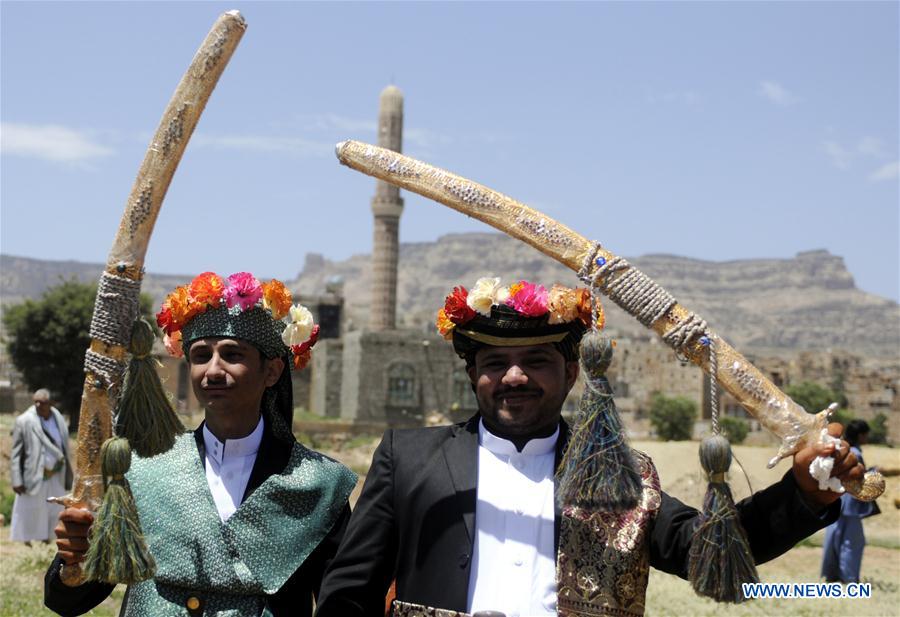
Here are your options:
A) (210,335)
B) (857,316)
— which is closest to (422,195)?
(210,335)

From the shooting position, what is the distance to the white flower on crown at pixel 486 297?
406 cm

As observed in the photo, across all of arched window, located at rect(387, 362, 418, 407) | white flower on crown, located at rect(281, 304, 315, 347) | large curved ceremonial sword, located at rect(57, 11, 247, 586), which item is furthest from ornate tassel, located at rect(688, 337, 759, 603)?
arched window, located at rect(387, 362, 418, 407)

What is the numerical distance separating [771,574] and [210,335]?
10489 mm

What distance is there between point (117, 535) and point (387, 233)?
162ft

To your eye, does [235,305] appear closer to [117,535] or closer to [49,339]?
[117,535]

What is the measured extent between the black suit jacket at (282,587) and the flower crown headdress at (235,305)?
14.0 inches

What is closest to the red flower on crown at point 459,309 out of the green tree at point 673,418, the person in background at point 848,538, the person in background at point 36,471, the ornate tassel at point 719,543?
the ornate tassel at point 719,543

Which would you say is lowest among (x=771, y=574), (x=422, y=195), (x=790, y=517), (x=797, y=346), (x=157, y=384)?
(x=771, y=574)

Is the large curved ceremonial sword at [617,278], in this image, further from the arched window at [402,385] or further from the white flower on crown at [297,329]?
the arched window at [402,385]

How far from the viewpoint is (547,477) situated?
401cm

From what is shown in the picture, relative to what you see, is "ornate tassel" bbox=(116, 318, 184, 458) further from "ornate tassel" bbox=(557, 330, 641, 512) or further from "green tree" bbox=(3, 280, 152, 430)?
"green tree" bbox=(3, 280, 152, 430)

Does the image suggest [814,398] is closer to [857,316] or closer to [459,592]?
[459,592]

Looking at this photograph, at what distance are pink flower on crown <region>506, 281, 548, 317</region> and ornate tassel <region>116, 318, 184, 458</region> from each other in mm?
1323

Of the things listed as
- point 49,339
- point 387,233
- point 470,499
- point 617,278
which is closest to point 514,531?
point 470,499
